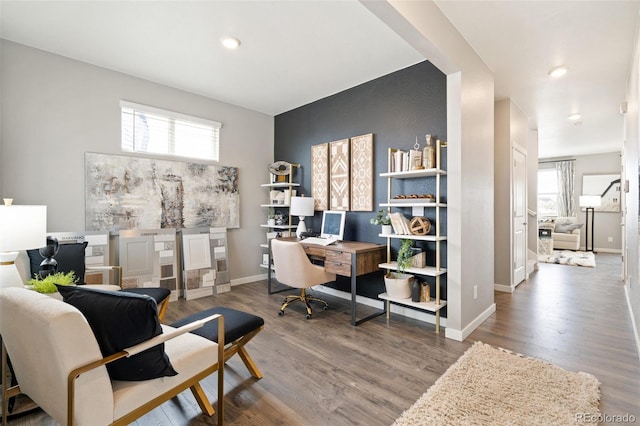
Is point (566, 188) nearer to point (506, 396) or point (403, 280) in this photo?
point (403, 280)

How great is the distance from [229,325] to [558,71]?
417cm

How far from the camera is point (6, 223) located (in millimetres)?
1915

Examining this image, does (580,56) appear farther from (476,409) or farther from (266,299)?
(266,299)

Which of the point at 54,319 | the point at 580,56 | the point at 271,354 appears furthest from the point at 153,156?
the point at 580,56

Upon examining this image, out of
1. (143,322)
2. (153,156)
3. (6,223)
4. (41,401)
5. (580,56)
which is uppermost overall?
(580,56)

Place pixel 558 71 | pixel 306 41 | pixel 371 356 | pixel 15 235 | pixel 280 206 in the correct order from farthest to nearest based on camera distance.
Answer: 1. pixel 280 206
2. pixel 558 71
3. pixel 306 41
4. pixel 371 356
5. pixel 15 235

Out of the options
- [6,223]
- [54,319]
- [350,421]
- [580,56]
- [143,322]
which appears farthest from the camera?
[580,56]

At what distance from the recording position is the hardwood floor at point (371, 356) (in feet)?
5.66

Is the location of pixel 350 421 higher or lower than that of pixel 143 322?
lower

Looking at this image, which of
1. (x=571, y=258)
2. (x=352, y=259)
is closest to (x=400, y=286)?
(x=352, y=259)

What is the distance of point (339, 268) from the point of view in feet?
10.3

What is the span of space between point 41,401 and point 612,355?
3706 mm

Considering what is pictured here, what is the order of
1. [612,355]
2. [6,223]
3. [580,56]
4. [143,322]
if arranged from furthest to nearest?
[580,56] → [612,355] → [6,223] → [143,322]

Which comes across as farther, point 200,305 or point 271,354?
point 200,305
